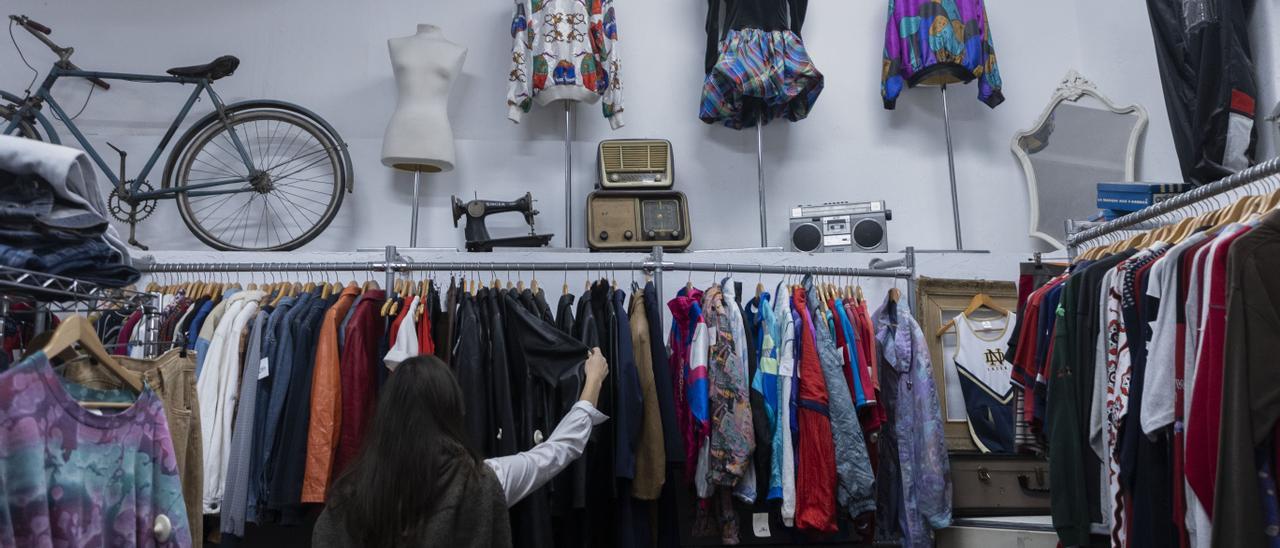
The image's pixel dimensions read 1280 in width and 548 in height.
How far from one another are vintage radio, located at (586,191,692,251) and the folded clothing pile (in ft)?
8.89

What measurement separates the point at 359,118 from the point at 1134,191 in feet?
11.7

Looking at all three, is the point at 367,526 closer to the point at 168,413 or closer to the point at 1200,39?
the point at 168,413

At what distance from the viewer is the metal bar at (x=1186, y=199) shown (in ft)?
7.73

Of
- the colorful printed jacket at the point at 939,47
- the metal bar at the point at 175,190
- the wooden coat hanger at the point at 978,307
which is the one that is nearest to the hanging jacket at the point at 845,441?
the wooden coat hanger at the point at 978,307

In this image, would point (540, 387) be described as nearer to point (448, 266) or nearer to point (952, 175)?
point (448, 266)

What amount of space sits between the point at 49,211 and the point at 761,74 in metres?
3.40

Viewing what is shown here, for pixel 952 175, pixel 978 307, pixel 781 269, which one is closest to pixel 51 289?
pixel 781 269

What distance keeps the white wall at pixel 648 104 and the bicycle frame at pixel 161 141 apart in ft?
0.85

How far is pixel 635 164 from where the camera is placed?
14.9 feet

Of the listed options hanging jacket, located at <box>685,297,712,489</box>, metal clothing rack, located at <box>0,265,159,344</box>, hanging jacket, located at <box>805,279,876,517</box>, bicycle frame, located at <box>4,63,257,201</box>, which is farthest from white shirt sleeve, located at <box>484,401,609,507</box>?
bicycle frame, located at <box>4,63,257,201</box>

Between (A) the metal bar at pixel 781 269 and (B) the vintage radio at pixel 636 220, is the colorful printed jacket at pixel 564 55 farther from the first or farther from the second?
(A) the metal bar at pixel 781 269

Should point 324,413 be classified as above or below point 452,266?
below

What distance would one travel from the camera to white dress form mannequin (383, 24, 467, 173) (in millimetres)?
4324

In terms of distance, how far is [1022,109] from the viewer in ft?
17.1
